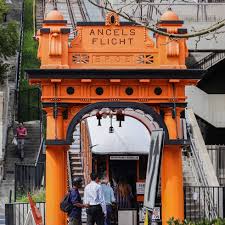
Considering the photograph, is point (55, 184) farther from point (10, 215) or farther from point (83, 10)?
point (83, 10)

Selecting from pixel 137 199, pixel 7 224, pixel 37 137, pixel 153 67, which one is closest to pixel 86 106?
pixel 153 67

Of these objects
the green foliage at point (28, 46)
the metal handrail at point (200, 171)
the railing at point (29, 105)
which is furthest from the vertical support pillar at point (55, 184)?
the green foliage at point (28, 46)

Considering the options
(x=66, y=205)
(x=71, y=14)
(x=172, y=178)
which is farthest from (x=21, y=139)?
(x=71, y=14)

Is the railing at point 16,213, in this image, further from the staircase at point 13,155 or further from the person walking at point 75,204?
the staircase at point 13,155

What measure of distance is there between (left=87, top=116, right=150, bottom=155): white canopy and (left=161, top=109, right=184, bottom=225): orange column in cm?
444

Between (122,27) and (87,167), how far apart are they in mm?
7054

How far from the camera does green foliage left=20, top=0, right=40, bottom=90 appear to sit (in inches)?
1779

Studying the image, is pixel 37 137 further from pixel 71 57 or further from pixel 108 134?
pixel 71 57

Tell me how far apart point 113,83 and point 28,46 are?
1164 inches

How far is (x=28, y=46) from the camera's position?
165 ft

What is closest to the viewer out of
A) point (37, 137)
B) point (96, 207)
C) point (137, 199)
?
point (96, 207)

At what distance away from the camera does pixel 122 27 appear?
838 inches

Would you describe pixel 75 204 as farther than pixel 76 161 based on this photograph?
No

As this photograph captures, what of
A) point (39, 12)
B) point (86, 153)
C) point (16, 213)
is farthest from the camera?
point (39, 12)
